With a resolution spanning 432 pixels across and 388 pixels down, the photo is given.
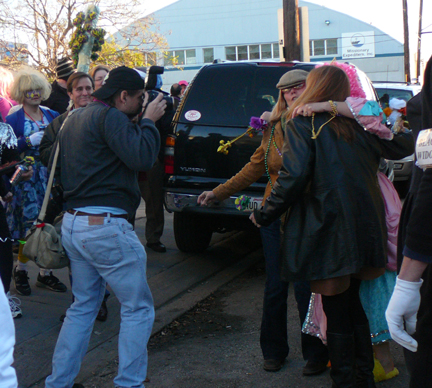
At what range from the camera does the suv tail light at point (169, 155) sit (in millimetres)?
5367

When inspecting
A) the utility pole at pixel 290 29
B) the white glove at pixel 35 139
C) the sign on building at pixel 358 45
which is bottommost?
the white glove at pixel 35 139

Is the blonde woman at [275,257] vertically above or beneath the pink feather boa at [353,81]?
beneath

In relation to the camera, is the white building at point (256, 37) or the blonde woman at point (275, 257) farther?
the white building at point (256, 37)

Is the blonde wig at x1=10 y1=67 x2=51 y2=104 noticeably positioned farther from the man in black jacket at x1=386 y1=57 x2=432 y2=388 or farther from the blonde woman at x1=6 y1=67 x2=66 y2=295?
the man in black jacket at x1=386 y1=57 x2=432 y2=388

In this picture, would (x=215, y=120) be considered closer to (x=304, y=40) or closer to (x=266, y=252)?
(x=266, y=252)

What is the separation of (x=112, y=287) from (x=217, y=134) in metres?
2.55

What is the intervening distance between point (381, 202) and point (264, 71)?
300 centimetres

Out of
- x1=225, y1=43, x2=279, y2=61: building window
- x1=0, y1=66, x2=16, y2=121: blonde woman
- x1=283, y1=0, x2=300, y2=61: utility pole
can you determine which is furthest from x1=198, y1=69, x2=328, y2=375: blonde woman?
x1=225, y1=43, x2=279, y2=61: building window

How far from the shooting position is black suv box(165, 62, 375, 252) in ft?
16.9

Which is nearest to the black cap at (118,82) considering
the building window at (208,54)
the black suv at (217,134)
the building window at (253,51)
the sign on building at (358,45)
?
the black suv at (217,134)

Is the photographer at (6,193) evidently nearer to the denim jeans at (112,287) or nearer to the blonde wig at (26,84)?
the denim jeans at (112,287)

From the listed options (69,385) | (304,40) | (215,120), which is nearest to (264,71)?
(215,120)

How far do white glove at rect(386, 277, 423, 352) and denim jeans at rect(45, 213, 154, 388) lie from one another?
4.93 ft

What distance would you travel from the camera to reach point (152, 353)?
3854mm
